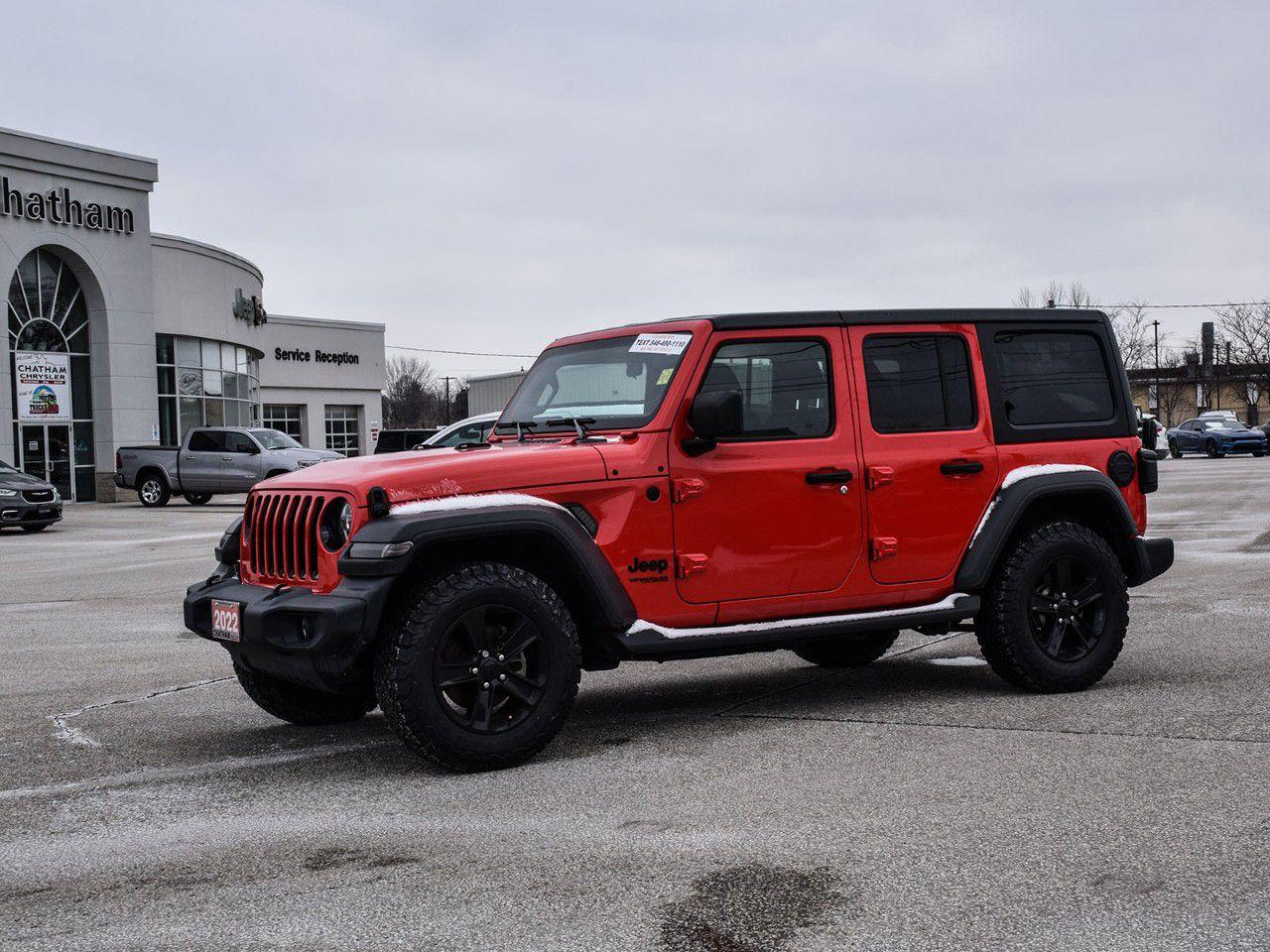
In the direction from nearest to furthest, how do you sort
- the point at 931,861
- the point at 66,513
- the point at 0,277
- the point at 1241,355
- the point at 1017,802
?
the point at 931,861
the point at 1017,802
the point at 66,513
the point at 0,277
the point at 1241,355

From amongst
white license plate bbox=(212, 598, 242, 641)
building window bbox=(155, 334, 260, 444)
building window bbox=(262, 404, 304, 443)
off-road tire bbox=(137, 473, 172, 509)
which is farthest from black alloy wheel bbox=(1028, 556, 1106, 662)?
building window bbox=(262, 404, 304, 443)

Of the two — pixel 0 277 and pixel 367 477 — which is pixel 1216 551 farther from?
pixel 0 277

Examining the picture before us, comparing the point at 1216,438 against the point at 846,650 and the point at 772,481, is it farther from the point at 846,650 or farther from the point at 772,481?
the point at 772,481

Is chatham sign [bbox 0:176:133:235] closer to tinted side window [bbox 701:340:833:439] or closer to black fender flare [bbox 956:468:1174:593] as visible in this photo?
tinted side window [bbox 701:340:833:439]

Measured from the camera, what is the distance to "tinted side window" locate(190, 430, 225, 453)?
3438cm

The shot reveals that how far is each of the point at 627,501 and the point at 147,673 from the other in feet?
13.3

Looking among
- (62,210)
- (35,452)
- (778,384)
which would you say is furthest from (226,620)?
(62,210)

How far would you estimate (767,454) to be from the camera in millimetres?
6188

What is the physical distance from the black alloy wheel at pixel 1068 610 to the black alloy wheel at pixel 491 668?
2.68m

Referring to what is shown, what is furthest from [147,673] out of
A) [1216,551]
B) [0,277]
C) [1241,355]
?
[1241,355]

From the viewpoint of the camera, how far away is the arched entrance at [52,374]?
36938 mm

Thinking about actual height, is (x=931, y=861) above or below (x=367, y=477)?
below

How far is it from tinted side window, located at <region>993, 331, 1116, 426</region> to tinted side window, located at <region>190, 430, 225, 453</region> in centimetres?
2975

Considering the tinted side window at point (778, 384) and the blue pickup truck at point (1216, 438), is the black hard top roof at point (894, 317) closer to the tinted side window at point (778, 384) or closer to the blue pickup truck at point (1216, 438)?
the tinted side window at point (778, 384)
